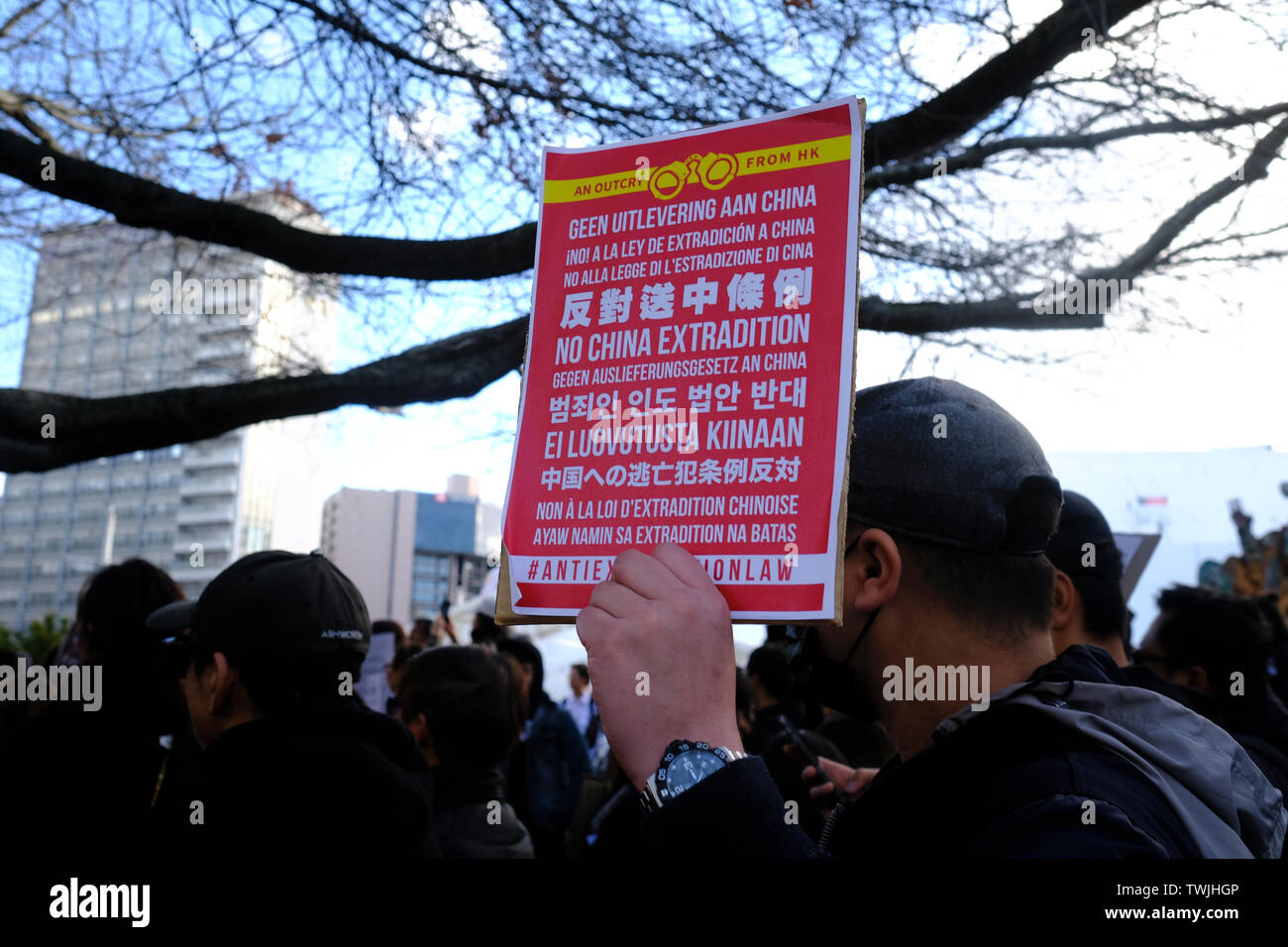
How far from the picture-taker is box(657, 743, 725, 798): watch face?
4.22ft

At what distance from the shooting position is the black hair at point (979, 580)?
1.53 meters

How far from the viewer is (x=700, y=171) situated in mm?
1754

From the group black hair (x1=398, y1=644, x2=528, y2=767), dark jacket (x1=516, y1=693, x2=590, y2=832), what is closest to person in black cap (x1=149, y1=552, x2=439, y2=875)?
black hair (x1=398, y1=644, x2=528, y2=767)

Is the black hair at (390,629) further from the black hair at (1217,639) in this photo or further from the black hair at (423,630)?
the black hair at (1217,639)

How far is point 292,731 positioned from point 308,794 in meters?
0.18

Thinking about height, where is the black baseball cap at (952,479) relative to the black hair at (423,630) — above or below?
above

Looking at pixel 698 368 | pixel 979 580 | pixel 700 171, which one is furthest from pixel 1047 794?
pixel 700 171

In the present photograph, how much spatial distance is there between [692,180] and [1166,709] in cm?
109

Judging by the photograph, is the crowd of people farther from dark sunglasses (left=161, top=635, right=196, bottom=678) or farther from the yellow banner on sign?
the yellow banner on sign

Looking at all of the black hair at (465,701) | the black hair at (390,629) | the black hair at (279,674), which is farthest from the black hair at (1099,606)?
the black hair at (390,629)

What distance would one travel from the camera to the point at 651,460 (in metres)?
1.58

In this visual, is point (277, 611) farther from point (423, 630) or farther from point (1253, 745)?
point (423, 630)

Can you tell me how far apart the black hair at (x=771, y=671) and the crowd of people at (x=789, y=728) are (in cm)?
243
